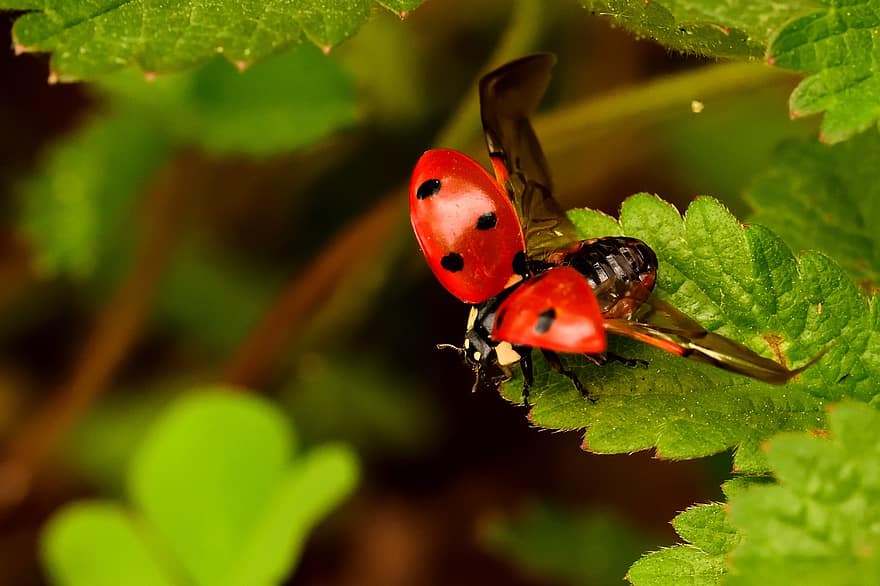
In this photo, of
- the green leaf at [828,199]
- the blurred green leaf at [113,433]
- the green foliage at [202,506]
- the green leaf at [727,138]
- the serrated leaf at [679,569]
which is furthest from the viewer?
the green leaf at [727,138]

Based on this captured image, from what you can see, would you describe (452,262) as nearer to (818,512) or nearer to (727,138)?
(818,512)

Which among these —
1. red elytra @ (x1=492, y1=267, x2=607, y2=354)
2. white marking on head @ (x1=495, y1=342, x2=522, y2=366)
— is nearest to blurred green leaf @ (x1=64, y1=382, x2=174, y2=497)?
white marking on head @ (x1=495, y1=342, x2=522, y2=366)

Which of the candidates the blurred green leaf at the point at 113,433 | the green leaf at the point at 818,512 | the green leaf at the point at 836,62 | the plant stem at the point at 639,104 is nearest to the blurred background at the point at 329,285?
the blurred green leaf at the point at 113,433

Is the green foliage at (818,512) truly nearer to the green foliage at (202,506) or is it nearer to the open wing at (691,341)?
the open wing at (691,341)

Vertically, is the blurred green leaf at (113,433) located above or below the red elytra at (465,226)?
below

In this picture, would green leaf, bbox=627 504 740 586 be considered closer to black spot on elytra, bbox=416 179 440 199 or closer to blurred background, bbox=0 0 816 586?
black spot on elytra, bbox=416 179 440 199
